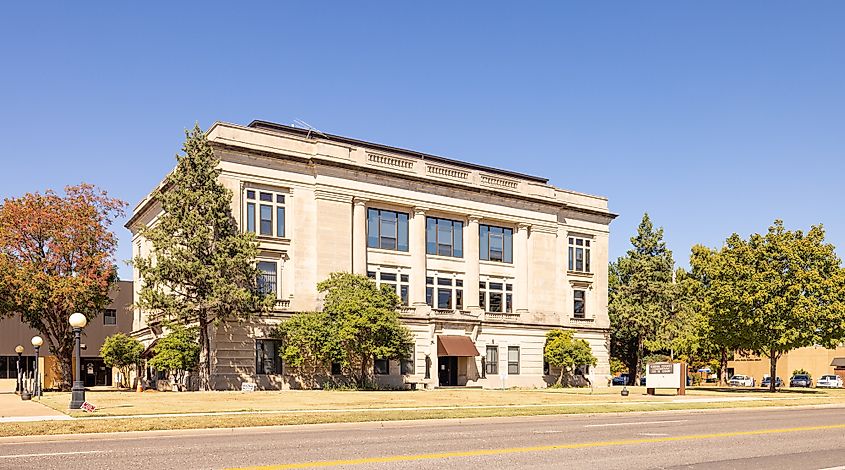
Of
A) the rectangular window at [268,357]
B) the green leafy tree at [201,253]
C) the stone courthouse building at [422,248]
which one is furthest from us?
the stone courthouse building at [422,248]

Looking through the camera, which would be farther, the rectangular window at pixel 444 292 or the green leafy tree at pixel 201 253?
the rectangular window at pixel 444 292

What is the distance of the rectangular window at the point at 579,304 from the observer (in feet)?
218

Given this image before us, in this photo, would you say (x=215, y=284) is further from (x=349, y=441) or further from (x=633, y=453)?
(x=633, y=453)

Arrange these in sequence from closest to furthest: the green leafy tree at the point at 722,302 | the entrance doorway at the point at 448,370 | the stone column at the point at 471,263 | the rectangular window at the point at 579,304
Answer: the green leafy tree at the point at 722,302 < the entrance doorway at the point at 448,370 < the stone column at the point at 471,263 < the rectangular window at the point at 579,304

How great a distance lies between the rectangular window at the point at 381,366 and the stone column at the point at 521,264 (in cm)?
1335

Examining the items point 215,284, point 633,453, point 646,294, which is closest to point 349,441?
point 633,453

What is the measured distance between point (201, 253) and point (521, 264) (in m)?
26.8

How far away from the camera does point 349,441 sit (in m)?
17.2

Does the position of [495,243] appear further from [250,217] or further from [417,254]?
[250,217]

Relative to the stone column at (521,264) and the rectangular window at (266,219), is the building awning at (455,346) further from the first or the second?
the rectangular window at (266,219)

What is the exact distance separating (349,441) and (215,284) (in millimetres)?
29021

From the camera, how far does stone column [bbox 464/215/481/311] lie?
197 feet

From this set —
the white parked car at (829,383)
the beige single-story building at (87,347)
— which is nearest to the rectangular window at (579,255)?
the white parked car at (829,383)

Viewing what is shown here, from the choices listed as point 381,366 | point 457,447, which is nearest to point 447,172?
point 381,366
